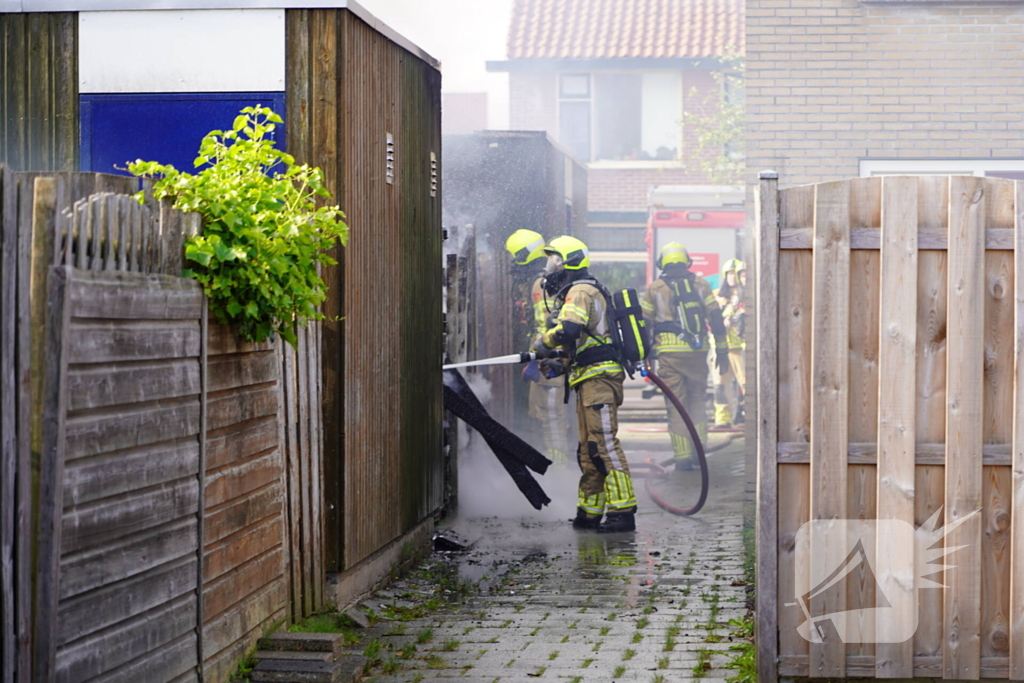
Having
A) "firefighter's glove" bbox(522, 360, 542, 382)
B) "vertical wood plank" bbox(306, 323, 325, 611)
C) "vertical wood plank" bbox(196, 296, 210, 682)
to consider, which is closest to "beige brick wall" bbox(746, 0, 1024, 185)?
"firefighter's glove" bbox(522, 360, 542, 382)

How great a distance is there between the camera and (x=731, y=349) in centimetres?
1602

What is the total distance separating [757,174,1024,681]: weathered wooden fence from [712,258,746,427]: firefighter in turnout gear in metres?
10.7

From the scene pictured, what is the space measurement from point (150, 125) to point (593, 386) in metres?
4.05

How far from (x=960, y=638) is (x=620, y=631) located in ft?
5.92

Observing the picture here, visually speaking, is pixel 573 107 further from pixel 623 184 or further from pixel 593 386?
pixel 593 386

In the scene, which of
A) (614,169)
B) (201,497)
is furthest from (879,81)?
(614,169)

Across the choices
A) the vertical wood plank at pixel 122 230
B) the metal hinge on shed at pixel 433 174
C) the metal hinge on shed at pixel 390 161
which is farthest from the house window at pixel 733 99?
the vertical wood plank at pixel 122 230

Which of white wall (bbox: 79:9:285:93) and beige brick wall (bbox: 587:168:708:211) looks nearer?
white wall (bbox: 79:9:285:93)

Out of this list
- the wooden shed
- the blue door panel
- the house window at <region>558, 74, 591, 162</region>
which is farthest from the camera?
the house window at <region>558, 74, 591, 162</region>

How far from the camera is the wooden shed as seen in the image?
19.0 ft

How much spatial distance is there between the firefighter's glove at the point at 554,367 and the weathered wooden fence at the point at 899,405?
4.97m

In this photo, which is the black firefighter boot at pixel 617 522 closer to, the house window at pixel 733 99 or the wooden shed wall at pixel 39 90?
the wooden shed wall at pixel 39 90

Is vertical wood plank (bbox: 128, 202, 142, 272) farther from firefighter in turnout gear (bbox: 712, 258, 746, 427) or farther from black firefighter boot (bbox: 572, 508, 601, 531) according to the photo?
firefighter in turnout gear (bbox: 712, 258, 746, 427)

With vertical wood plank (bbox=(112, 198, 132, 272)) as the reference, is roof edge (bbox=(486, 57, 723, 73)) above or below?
above
